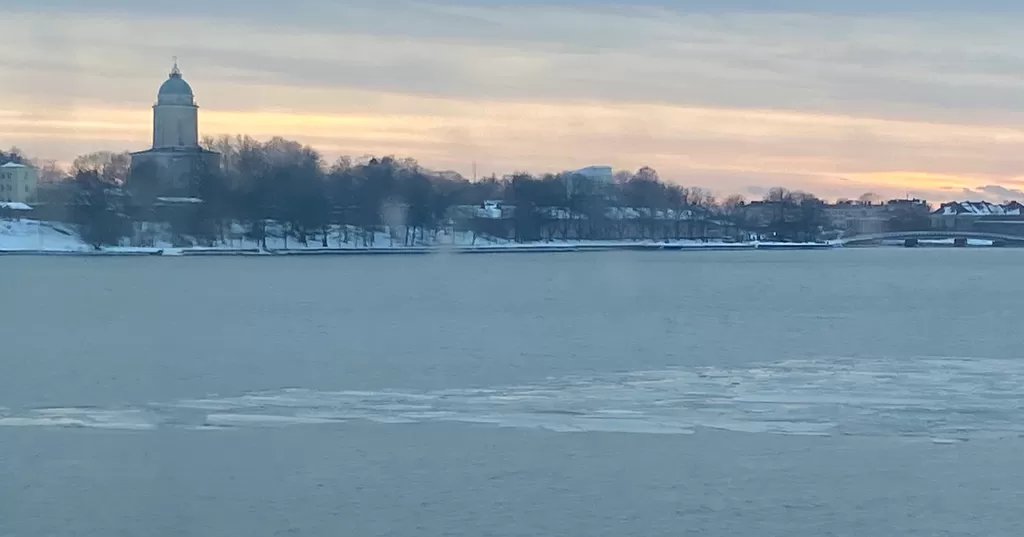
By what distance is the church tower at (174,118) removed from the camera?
94.2 m

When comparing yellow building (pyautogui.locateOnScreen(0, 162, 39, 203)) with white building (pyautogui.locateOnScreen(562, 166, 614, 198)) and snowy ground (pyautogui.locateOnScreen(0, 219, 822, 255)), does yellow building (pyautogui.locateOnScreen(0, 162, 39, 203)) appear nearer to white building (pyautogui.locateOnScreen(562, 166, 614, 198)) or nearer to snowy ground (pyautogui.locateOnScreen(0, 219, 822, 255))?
snowy ground (pyautogui.locateOnScreen(0, 219, 822, 255))

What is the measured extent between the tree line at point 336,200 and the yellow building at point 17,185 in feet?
4.97

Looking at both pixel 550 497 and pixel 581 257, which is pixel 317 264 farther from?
pixel 550 497

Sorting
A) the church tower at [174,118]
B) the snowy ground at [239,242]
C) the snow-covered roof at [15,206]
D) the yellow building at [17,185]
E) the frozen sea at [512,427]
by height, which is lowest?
the snowy ground at [239,242]

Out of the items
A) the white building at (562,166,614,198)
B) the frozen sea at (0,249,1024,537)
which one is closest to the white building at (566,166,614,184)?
the white building at (562,166,614,198)

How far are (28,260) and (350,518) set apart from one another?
221 ft

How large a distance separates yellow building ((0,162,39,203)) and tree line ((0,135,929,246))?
152 centimetres

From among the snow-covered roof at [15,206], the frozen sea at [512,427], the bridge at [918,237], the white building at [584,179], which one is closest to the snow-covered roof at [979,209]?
the bridge at [918,237]

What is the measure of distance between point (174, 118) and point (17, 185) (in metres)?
13.5

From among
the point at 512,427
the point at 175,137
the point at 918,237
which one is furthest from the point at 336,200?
the point at 512,427

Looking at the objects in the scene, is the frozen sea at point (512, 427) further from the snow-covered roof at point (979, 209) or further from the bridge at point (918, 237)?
the snow-covered roof at point (979, 209)

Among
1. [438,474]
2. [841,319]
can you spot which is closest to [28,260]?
[841,319]

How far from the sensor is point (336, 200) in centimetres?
8362

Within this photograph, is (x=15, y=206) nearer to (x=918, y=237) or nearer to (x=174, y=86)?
(x=174, y=86)
